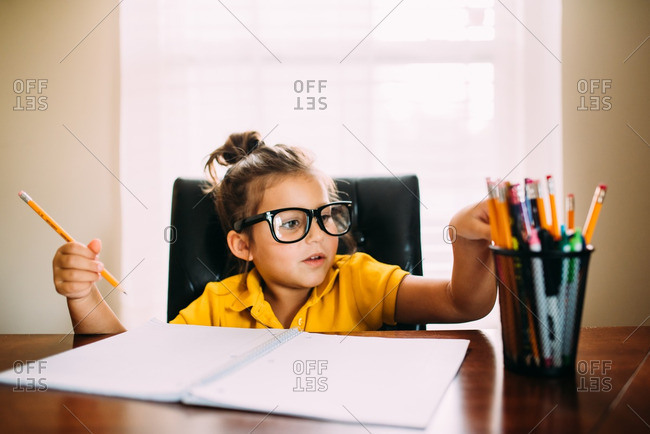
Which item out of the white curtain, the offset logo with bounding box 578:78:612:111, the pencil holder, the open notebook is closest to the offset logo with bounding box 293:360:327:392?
the open notebook

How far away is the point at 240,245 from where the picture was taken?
128 cm

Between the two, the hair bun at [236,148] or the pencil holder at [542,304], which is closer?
the pencil holder at [542,304]

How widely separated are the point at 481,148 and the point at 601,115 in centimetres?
48

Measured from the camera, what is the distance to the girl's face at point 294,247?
1179 mm

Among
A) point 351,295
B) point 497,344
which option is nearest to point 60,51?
point 351,295

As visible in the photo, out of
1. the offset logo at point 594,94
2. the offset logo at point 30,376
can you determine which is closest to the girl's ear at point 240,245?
the offset logo at point 30,376

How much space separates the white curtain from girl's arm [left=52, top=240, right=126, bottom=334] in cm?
123

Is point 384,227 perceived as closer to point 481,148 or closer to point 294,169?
point 294,169

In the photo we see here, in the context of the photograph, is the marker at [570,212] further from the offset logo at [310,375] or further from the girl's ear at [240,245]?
the girl's ear at [240,245]

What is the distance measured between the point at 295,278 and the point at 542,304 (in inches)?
26.5

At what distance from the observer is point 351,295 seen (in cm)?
125

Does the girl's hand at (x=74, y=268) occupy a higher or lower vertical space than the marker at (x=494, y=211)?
lower

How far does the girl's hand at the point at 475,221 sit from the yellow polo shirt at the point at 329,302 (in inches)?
13.6

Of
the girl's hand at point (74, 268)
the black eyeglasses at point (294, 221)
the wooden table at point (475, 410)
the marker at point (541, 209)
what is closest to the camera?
the wooden table at point (475, 410)
